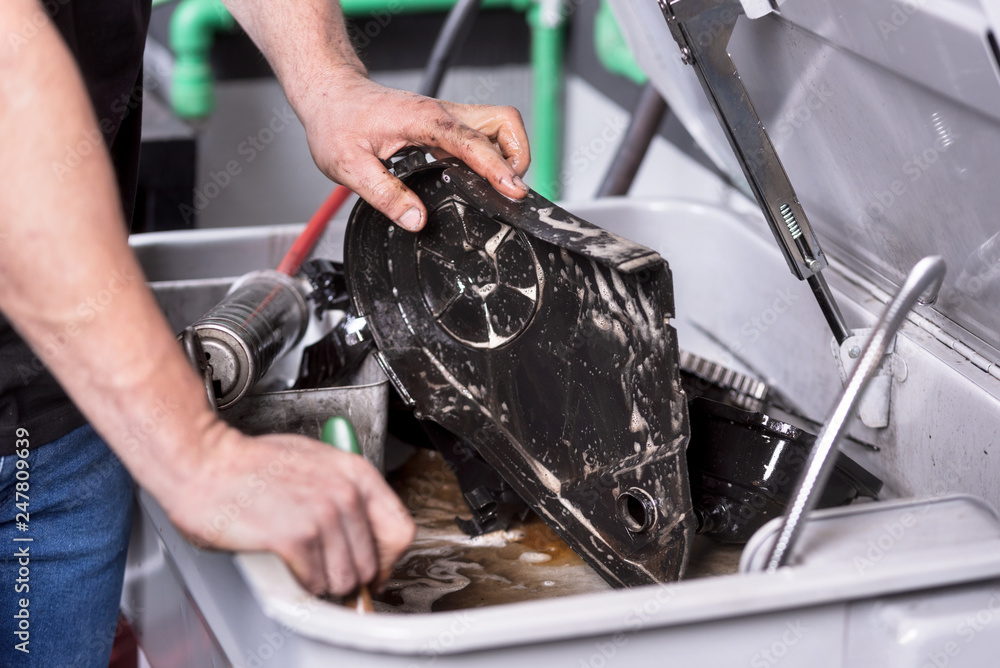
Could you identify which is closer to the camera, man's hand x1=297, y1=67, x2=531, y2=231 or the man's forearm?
the man's forearm

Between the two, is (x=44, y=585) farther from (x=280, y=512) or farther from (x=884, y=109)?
(x=884, y=109)

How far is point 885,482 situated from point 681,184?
122 cm

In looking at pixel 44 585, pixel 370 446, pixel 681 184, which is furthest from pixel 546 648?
pixel 681 184

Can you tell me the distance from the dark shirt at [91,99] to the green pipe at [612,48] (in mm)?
1582

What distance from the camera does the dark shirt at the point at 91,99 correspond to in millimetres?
745

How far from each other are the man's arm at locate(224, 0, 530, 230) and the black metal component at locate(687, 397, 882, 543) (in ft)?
0.92

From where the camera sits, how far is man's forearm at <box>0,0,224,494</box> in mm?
476

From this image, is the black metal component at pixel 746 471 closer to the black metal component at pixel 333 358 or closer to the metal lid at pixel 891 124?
the metal lid at pixel 891 124

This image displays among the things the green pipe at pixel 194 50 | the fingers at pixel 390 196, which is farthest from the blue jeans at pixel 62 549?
the green pipe at pixel 194 50

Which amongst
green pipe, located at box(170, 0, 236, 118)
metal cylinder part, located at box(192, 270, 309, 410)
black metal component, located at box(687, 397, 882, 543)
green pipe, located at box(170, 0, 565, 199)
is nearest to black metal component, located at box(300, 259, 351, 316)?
metal cylinder part, located at box(192, 270, 309, 410)

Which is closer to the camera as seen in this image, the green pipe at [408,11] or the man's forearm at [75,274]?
the man's forearm at [75,274]

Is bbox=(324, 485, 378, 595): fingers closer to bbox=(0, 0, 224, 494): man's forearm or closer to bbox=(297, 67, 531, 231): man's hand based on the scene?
bbox=(0, 0, 224, 494): man's forearm

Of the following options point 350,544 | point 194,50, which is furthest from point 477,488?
point 194,50

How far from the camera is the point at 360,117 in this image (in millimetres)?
904
